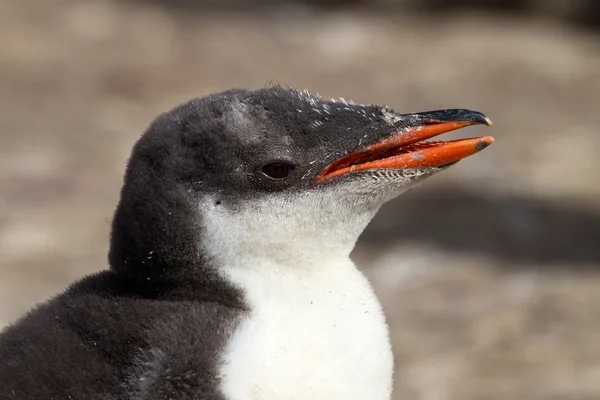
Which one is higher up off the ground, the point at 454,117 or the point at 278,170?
the point at 454,117

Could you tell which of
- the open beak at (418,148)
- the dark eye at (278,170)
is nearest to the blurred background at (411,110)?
the open beak at (418,148)

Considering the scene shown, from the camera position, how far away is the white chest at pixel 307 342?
289 cm

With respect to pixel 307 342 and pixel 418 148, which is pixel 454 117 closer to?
pixel 418 148

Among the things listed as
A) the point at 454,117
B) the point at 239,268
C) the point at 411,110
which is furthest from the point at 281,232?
the point at 411,110

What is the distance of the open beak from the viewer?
3232mm

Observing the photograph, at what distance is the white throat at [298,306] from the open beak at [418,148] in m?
0.14

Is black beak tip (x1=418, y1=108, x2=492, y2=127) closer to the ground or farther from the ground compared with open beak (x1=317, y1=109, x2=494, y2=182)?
farther from the ground

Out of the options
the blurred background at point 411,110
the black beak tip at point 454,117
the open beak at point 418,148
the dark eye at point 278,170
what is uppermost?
the blurred background at point 411,110

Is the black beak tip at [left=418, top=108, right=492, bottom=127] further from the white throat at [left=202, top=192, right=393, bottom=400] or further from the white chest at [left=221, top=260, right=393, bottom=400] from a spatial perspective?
the white chest at [left=221, top=260, right=393, bottom=400]

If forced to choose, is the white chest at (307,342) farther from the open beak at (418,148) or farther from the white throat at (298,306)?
the open beak at (418,148)

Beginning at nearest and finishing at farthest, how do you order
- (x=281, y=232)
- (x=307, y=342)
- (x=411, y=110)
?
(x=307, y=342) < (x=281, y=232) < (x=411, y=110)

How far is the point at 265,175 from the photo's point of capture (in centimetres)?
312

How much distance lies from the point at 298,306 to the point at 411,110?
6.48 metres

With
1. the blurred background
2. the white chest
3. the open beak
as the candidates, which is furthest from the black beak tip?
the blurred background
